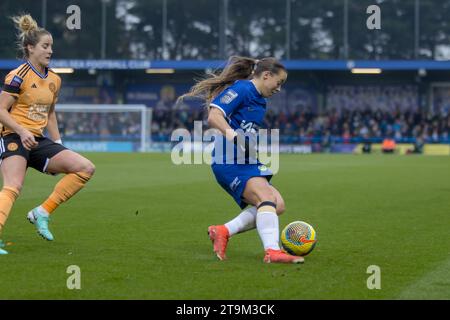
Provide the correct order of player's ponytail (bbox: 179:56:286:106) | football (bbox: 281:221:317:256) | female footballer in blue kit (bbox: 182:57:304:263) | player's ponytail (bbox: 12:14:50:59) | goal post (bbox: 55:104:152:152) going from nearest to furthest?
female footballer in blue kit (bbox: 182:57:304:263)
football (bbox: 281:221:317:256)
player's ponytail (bbox: 179:56:286:106)
player's ponytail (bbox: 12:14:50:59)
goal post (bbox: 55:104:152:152)

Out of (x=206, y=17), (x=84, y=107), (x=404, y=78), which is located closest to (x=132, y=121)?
(x=84, y=107)

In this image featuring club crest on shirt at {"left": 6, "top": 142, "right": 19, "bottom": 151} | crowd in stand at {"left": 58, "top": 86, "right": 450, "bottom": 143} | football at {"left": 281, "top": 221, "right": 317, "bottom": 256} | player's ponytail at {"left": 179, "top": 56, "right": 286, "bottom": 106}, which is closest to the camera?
football at {"left": 281, "top": 221, "right": 317, "bottom": 256}

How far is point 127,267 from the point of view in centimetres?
729

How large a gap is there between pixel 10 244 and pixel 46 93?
5.17 feet

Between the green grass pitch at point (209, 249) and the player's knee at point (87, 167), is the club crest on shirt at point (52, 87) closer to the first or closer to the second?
the player's knee at point (87, 167)

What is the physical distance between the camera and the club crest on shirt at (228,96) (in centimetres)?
779

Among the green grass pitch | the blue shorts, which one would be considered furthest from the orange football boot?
the blue shorts

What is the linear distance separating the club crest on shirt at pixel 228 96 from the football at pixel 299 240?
135 cm

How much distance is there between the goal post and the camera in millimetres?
45688
